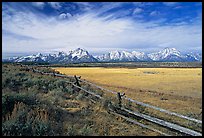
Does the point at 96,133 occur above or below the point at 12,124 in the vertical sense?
below

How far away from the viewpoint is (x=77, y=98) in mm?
11258

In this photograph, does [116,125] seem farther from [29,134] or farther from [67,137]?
[29,134]

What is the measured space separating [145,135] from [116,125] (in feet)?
3.60

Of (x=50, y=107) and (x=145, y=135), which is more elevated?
(x=50, y=107)

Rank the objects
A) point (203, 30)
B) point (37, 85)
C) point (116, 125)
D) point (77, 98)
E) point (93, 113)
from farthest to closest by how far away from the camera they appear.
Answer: point (37, 85) → point (77, 98) → point (93, 113) → point (116, 125) → point (203, 30)

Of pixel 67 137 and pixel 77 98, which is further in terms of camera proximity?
pixel 77 98

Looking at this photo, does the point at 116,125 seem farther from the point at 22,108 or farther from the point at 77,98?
the point at 77,98

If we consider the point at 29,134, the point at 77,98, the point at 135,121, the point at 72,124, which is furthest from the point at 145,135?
the point at 77,98

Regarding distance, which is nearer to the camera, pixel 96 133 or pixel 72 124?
pixel 96 133

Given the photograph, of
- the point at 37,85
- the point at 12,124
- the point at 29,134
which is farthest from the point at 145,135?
the point at 37,85

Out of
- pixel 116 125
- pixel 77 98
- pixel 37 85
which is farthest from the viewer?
pixel 37 85

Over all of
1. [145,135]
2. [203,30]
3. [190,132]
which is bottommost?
[145,135]

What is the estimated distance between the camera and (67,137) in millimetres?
5855

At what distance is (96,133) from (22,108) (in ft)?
7.82
